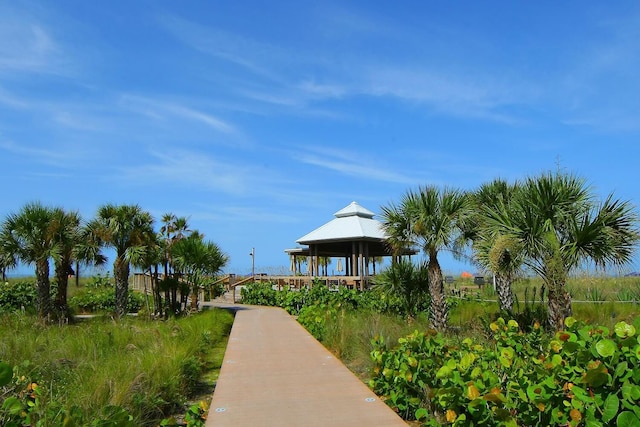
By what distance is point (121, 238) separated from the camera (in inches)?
715

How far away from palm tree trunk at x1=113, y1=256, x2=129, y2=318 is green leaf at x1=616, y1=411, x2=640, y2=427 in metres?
17.0

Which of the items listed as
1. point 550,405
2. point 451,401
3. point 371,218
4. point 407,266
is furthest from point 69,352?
point 371,218

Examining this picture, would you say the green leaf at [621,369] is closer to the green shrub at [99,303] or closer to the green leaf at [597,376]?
the green leaf at [597,376]

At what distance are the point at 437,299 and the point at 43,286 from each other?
1212 cm

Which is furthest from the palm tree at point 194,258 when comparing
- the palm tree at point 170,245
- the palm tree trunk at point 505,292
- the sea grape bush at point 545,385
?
the sea grape bush at point 545,385

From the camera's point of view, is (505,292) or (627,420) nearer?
(627,420)

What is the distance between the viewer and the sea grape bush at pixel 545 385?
3662mm

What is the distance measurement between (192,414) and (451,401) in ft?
7.44

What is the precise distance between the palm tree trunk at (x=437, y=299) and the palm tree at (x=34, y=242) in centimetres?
1164

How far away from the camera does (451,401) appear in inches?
173

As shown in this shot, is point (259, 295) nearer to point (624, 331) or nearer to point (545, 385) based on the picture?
point (545, 385)

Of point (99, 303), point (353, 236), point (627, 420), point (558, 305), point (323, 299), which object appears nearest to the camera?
point (627, 420)

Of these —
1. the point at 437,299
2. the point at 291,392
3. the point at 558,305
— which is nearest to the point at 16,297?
the point at 437,299

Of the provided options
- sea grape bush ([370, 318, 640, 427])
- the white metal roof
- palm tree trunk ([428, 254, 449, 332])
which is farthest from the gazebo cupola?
sea grape bush ([370, 318, 640, 427])
